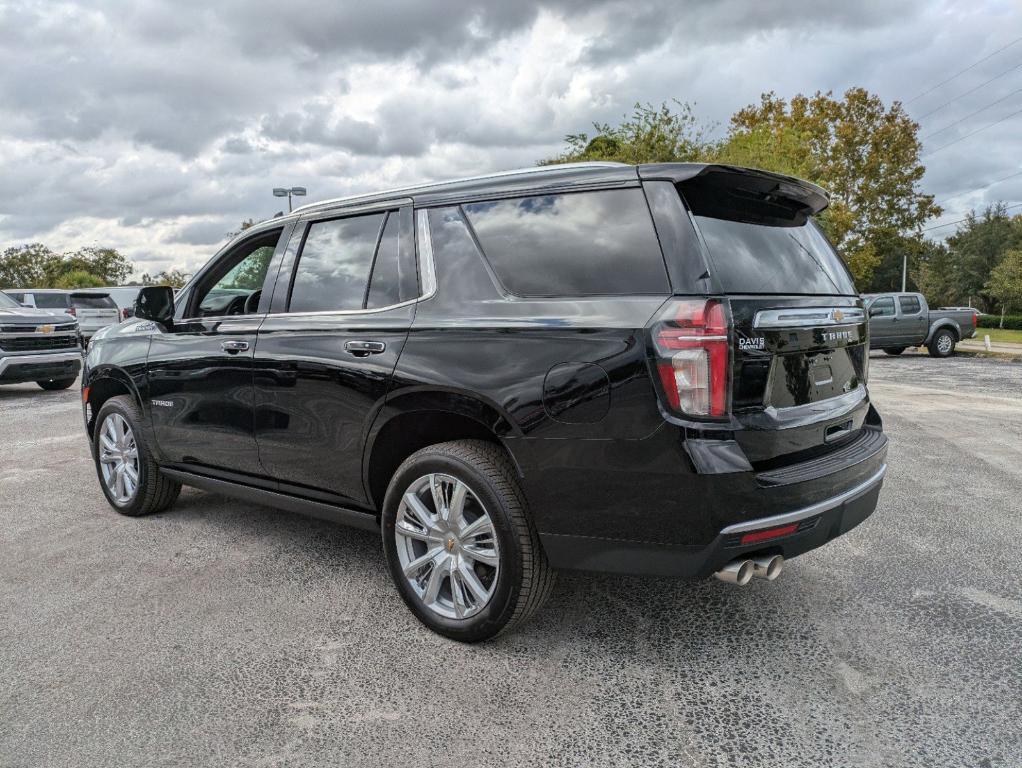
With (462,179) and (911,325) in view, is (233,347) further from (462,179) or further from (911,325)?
(911,325)

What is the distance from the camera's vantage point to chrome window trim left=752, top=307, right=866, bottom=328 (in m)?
2.68

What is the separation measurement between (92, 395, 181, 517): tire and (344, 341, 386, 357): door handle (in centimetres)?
209

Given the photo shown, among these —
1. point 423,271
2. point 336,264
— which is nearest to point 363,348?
point 423,271

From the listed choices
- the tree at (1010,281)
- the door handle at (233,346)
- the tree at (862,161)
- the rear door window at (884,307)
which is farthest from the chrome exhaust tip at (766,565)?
the tree at (1010,281)

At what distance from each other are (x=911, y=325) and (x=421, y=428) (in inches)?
830

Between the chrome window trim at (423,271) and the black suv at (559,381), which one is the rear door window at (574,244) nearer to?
the black suv at (559,381)

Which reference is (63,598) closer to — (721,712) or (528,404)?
(528,404)

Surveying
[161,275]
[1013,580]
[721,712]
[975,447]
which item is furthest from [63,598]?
[161,275]

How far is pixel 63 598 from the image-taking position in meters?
3.59

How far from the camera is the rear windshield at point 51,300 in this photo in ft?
72.5

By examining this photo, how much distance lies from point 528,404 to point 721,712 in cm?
125

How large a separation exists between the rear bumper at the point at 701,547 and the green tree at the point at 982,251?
7145cm

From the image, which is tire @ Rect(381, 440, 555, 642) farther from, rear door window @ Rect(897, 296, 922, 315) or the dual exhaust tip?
rear door window @ Rect(897, 296, 922, 315)

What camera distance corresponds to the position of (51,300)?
22.4 meters
